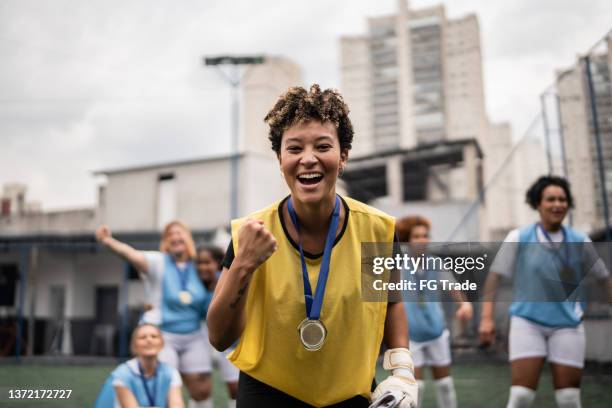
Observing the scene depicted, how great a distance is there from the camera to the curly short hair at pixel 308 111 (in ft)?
7.38

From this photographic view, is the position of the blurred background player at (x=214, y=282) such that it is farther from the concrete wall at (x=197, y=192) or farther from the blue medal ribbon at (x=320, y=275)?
the concrete wall at (x=197, y=192)

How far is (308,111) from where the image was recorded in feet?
7.36

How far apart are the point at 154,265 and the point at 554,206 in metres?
3.61

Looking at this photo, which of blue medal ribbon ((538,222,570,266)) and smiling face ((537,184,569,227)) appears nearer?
blue medal ribbon ((538,222,570,266))

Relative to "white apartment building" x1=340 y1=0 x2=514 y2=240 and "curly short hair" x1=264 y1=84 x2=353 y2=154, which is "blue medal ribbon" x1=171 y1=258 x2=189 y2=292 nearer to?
"curly short hair" x1=264 y1=84 x2=353 y2=154

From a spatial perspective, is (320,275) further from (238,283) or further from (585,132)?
(585,132)

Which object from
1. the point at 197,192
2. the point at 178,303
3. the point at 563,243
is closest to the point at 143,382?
the point at 178,303

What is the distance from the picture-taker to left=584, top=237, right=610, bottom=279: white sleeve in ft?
11.9

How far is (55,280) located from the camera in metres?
22.3

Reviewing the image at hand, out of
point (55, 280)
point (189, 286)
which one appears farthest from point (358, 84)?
point (189, 286)

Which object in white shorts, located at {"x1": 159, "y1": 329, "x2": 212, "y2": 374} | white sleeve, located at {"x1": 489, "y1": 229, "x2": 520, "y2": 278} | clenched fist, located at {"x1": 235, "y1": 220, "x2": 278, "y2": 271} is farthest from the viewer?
white shorts, located at {"x1": 159, "y1": 329, "x2": 212, "y2": 374}

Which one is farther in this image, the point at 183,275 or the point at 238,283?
the point at 183,275

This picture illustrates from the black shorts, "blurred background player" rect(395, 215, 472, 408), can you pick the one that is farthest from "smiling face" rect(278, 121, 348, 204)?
"blurred background player" rect(395, 215, 472, 408)

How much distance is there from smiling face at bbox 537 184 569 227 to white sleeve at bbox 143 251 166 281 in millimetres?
3466
